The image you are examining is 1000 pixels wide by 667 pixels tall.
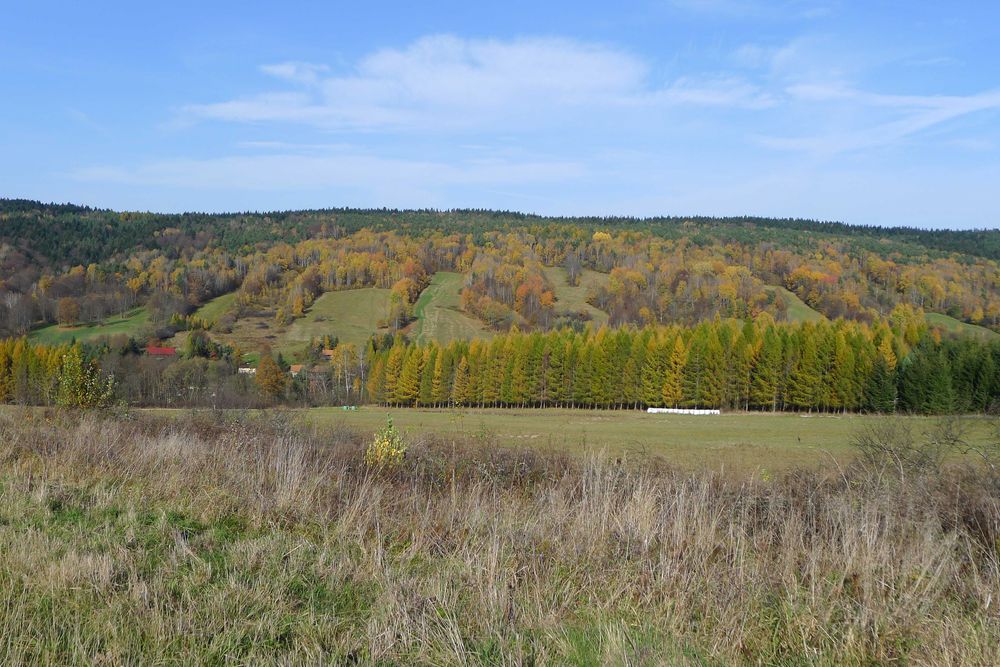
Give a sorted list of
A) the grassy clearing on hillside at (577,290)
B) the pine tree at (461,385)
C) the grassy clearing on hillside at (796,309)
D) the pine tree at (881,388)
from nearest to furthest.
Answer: the pine tree at (881,388) < the pine tree at (461,385) < the grassy clearing on hillside at (796,309) < the grassy clearing on hillside at (577,290)

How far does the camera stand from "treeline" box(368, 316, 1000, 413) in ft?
233

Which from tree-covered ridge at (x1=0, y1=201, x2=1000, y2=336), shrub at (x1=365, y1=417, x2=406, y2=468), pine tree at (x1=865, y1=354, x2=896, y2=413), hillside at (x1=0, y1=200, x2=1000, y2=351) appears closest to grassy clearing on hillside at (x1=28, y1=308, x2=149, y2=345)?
hillside at (x1=0, y1=200, x2=1000, y2=351)

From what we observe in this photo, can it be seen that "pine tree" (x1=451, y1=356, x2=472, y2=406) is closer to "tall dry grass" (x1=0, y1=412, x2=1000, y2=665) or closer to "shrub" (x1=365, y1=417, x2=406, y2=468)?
"shrub" (x1=365, y1=417, x2=406, y2=468)

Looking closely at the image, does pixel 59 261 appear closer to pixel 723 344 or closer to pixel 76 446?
pixel 723 344

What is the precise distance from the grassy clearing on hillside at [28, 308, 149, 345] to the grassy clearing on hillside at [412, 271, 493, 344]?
5031 centimetres

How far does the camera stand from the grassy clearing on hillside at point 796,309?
128m

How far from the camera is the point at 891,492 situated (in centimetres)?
778

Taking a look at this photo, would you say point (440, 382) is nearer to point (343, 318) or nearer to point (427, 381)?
point (427, 381)

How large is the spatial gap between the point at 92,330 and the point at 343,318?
4463 cm

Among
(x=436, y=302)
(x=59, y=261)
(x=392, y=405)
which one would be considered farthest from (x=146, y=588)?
(x=59, y=261)

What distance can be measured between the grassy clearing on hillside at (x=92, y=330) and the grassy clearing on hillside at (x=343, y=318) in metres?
25.7

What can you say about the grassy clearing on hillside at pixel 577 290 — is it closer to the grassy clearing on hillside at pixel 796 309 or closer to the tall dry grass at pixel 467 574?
the grassy clearing on hillside at pixel 796 309

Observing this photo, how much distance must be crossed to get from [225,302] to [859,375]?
399 ft

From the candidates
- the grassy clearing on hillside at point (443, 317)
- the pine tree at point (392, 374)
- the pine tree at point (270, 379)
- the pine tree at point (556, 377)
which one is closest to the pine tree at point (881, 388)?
the pine tree at point (556, 377)
